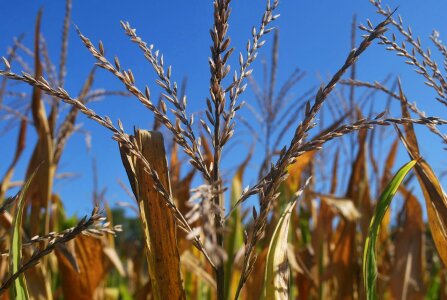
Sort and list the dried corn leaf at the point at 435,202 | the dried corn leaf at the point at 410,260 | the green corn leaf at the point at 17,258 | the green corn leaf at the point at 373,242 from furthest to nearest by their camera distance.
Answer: the dried corn leaf at the point at 410,260
the dried corn leaf at the point at 435,202
the green corn leaf at the point at 373,242
the green corn leaf at the point at 17,258

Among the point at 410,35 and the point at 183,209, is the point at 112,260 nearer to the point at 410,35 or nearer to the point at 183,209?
the point at 183,209

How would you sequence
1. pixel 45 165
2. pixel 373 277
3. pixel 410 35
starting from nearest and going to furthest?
pixel 373 277
pixel 410 35
pixel 45 165

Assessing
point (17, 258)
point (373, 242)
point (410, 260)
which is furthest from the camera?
point (410, 260)

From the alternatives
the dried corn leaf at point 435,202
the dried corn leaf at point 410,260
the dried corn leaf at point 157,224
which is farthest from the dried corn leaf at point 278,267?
the dried corn leaf at point 410,260

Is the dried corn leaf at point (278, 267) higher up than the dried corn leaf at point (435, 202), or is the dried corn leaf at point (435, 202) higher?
the dried corn leaf at point (435, 202)

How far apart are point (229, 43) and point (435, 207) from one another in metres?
0.61

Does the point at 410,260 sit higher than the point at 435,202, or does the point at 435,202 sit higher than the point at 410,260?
the point at 435,202

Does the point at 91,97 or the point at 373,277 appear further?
the point at 91,97

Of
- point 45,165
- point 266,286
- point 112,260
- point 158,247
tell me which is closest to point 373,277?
point 266,286

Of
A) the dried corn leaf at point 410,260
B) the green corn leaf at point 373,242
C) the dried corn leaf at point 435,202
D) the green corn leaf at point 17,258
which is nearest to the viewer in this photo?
the green corn leaf at point 17,258

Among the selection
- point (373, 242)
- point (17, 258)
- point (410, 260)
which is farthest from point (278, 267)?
point (410, 260)

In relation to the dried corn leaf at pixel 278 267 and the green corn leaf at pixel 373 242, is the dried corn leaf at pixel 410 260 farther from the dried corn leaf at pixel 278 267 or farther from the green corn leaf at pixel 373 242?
the dried corn leaf at pixel 278 267

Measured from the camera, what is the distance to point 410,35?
101 cm

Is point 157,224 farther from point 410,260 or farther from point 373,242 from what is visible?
point 410,260
